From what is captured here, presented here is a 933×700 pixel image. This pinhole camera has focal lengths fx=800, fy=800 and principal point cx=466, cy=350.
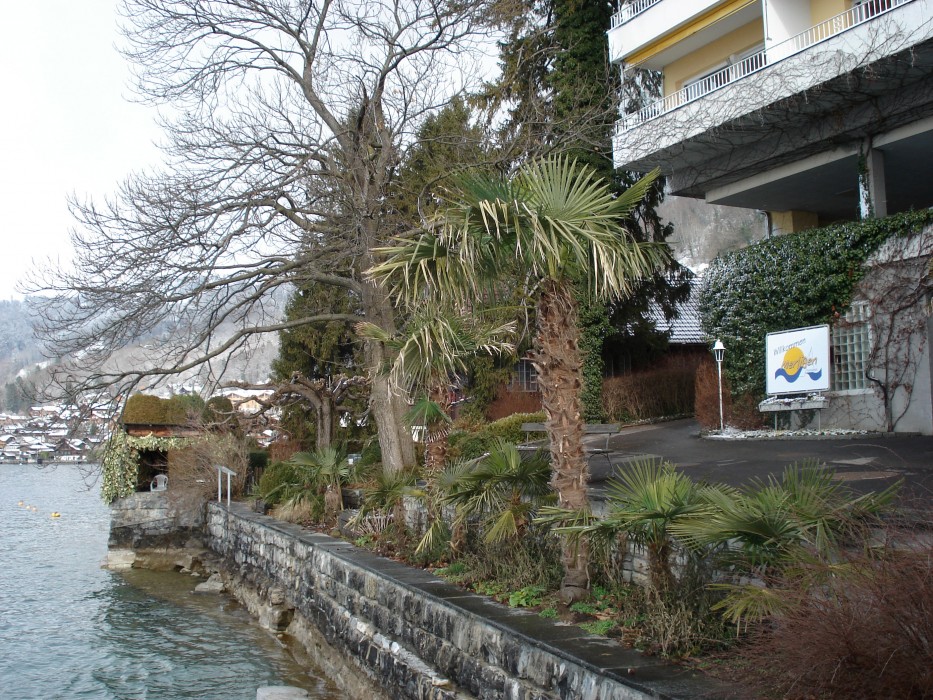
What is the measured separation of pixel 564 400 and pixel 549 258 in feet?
4.39

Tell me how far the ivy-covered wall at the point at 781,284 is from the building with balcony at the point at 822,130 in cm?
40

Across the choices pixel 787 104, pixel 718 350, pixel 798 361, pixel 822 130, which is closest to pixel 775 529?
pixel 798 361

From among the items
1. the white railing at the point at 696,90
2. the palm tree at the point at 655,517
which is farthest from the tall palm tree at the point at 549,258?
the white railing at the point at 696,90

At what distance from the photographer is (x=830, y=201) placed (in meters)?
19.2

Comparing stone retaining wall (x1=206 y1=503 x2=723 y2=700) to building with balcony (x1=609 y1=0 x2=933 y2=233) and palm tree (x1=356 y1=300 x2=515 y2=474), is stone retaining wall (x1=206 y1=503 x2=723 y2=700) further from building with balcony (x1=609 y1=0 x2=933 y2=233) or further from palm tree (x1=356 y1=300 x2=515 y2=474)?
building with balcony (x1=609 y1=0 x2=933 y2=233)

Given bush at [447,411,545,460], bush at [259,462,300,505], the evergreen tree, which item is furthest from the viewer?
the evergreen tree

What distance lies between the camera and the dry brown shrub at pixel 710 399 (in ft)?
54.5

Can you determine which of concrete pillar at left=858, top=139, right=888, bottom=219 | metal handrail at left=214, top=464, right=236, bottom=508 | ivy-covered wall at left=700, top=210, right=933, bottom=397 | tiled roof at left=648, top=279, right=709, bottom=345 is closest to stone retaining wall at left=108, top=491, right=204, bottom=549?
metal handrail at left=214, top=464, right=236, bottom=508

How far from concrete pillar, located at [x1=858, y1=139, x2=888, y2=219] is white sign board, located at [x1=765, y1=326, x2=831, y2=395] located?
9.71 ft

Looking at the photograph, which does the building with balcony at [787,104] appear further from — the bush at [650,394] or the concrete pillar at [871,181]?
the bush at [650,394]

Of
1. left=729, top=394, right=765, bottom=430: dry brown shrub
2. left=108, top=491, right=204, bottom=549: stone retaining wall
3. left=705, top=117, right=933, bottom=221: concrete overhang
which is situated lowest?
left=108, top=491, right=204, bottom=549: stone retaining wall

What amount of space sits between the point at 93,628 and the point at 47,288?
5860 millimetres

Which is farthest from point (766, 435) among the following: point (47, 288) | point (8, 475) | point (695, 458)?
point (8, 475)

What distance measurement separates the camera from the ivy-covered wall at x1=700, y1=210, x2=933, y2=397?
14.2 m
